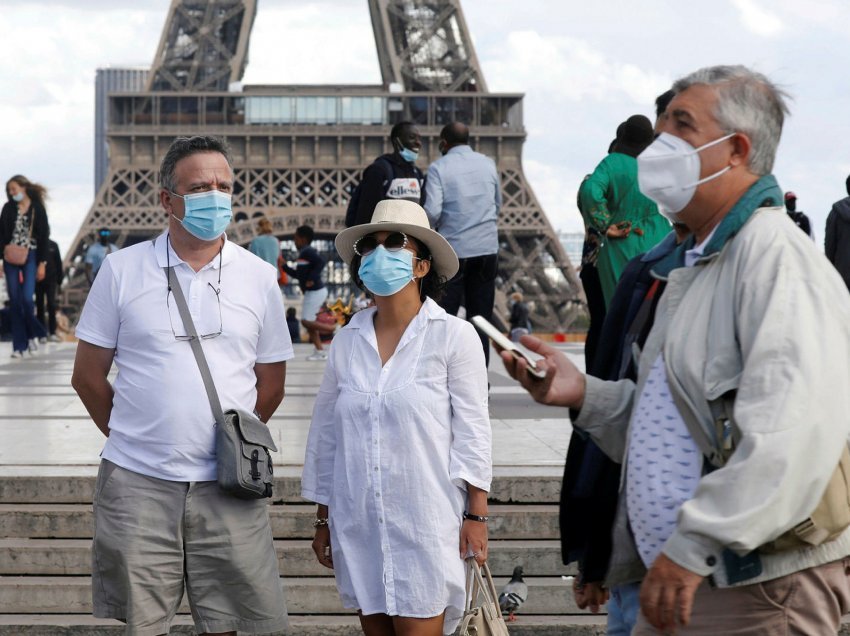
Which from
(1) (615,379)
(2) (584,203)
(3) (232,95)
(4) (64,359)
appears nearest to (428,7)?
(3) (232,95)

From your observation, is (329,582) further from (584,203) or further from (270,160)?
(270,160)

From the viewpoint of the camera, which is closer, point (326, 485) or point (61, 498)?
point (326, 485)

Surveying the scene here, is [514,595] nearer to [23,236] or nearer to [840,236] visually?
[840,236]

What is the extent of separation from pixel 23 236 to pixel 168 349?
10953mm

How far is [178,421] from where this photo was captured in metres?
3.96

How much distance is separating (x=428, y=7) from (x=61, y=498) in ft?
175

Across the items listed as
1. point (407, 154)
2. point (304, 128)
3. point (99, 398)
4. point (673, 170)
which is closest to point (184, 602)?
point (99, 398)

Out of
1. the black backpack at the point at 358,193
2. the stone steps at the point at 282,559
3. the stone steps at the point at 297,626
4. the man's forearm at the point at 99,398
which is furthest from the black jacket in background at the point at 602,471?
the black backpack at the point at 358,193

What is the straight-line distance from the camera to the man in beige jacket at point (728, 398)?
2.46 metres

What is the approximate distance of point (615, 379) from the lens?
130 inches

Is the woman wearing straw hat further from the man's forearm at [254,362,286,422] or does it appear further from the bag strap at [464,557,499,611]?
the man's forearm at [254,362,286,422]

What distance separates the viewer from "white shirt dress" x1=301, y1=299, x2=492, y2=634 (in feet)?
12.7

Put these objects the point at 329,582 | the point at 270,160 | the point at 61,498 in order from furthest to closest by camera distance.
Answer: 1. the point at 270,160
2. the point at 61,498
3. the point at 329,582

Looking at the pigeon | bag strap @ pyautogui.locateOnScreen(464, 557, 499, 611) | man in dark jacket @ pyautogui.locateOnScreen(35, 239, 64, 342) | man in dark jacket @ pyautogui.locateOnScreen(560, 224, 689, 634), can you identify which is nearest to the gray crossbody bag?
bag strap @ pyautogui.locateOnScreen(464, 557, 499, 611)
